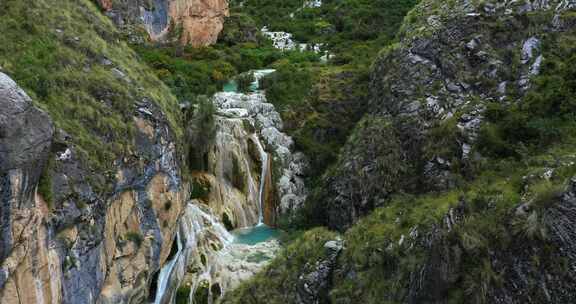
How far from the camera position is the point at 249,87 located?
3095cm

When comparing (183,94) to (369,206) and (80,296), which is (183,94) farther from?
(80,296)

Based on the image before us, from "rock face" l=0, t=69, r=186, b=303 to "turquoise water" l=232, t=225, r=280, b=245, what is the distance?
159 inches

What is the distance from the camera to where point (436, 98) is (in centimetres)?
2131

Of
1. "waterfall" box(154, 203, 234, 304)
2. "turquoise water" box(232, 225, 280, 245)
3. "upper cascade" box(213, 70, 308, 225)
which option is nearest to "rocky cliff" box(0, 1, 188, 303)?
"waterfall" box(154, 203, 234, 304)

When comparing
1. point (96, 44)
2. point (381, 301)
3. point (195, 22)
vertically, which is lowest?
point (381, 301)

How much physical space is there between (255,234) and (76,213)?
1029 centimetres

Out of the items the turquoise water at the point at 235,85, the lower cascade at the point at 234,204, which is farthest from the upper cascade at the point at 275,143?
the turquoise water at the point at 235,85

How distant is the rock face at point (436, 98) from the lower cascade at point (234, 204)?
298 centimetres

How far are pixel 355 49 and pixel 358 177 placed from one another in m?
20.1

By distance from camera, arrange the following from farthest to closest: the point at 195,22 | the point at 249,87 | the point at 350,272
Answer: the point at 195,22, the point at 249,87, the point at 350,272

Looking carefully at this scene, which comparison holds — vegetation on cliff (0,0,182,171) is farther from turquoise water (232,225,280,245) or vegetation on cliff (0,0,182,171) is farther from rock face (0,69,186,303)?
turquoise water (232,225,280,245)

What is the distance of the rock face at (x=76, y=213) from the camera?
960 cm

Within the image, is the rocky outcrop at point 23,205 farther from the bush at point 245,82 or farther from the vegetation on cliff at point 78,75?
Answer: the bush at point 245,82

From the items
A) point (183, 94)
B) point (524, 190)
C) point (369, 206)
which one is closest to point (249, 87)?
point (183, 94)
